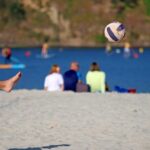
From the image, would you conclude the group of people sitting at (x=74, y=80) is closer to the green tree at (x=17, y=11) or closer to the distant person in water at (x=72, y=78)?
the distant person in water at (x=72, y=78)

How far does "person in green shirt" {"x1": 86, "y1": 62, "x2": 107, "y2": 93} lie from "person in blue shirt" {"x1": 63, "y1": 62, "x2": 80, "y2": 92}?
293 millimetres

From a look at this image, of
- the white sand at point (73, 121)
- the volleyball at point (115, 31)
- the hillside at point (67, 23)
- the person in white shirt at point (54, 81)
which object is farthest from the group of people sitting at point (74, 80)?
the hillside at point (67, 23)

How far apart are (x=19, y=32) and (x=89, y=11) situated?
36.4 feet

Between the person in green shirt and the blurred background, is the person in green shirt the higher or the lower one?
the lower one

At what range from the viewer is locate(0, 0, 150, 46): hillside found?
99438 mm

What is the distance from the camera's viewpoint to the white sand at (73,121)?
9555 millimetres

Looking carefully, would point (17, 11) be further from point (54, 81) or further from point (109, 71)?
point (54, 81)

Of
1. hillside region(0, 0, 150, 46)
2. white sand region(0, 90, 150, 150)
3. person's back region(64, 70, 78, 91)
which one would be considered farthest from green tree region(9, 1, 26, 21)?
white sand region(0, 90, 150, 150)

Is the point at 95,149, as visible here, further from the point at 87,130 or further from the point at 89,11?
the point at 89,11

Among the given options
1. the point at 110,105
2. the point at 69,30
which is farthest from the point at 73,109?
the point at 69,30

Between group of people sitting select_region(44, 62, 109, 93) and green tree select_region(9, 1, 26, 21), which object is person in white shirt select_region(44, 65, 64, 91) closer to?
group of people sitting select_region(44, 62, 109, 93)

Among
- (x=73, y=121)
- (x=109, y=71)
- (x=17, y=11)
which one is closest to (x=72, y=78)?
(x=73, y=121)

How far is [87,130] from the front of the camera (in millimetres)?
10625

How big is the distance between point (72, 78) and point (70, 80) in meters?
0.18
